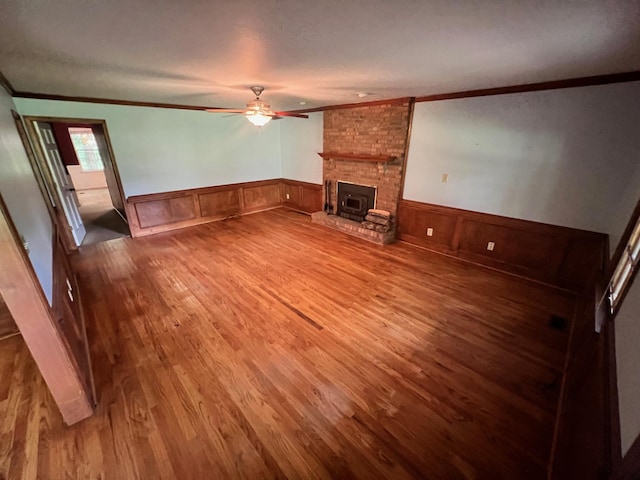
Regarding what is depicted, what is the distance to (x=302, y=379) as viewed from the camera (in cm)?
206

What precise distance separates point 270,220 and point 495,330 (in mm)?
4657

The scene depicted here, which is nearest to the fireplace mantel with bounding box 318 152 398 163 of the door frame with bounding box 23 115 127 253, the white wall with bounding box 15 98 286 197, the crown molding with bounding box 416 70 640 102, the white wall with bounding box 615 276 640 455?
the crown molding with bounding box 416 70 640 102

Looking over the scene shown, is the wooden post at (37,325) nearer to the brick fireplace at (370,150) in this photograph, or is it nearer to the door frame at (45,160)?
the door frame at (45,160)

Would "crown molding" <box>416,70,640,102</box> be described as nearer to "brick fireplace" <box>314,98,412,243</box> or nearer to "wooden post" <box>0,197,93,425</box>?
"brick fireplace" <box>314,98,412,243</box>

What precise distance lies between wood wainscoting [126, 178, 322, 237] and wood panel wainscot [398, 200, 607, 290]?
101 inches

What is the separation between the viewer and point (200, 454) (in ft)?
5.15

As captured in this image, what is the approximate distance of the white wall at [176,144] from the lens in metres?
4.30

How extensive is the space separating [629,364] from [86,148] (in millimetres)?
13264

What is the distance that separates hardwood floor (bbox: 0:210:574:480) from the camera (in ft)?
5.09

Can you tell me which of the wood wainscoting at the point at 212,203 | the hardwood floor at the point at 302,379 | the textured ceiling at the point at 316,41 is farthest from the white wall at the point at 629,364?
the wood wainscoting at the point at 212,203

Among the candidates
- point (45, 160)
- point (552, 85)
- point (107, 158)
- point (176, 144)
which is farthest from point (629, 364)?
point (107, 158)

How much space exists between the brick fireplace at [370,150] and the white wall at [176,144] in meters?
1.86

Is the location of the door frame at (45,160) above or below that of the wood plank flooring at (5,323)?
above

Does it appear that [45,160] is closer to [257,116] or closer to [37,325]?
[257,116]
